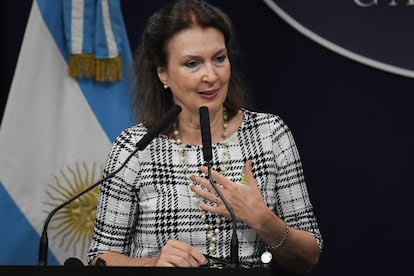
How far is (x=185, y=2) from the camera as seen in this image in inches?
99.0

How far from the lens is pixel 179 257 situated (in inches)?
82.4

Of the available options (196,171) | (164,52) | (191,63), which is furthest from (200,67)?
(196,171)

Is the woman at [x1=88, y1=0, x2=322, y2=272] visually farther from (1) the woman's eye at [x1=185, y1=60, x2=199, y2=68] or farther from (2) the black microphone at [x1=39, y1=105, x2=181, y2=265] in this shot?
(2) the black microphone at [x1=39, y1=105, x2=181, y2=265]

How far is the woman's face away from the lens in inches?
93.8

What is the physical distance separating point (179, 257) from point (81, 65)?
4.22 ft

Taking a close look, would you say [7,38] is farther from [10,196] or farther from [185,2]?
[185,2]

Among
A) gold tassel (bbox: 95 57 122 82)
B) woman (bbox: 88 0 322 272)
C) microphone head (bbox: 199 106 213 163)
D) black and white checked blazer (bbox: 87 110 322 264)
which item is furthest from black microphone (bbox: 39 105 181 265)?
gold tassel (bbox: 95 57 122 82)

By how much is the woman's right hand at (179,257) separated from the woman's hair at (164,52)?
526mm

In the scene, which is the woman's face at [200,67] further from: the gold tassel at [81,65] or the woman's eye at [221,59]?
the gold tassel at [81,65]

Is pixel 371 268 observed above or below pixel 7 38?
below

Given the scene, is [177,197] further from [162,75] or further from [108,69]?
[108,69]

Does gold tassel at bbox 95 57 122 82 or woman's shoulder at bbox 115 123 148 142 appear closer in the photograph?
woman's shoulder at bbox 115 123 148 142

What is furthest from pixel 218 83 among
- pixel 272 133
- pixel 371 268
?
pixel 371 268

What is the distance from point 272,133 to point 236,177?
0.58 ft
